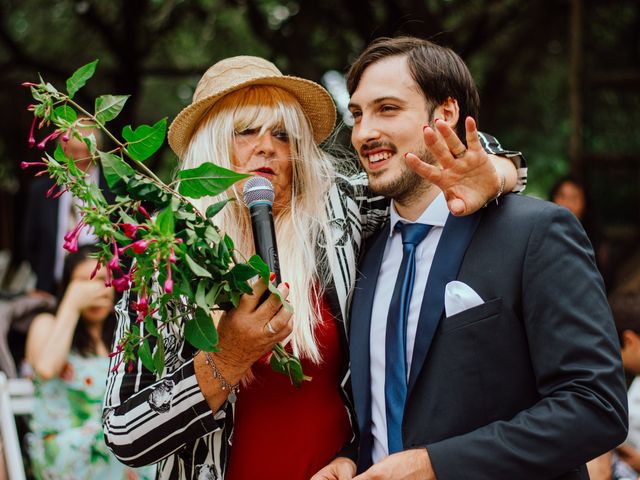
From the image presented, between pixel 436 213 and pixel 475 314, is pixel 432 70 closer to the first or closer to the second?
pixel 436 213

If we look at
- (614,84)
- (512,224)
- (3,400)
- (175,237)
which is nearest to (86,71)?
(175,237)

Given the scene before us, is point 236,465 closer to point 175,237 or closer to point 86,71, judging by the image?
point 175,237

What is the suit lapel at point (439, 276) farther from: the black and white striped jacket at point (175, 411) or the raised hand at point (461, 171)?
the black and white striped jacket at point (175, 411)

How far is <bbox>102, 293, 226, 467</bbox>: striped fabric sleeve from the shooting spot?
7.39 feet

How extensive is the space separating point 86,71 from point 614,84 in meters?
Result: 7.39

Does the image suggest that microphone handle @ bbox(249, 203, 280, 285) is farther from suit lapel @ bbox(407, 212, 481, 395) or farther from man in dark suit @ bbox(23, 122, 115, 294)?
man in dark suit @ bbox(23, 122, 115, 294)

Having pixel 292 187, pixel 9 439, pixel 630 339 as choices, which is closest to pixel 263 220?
pixel 292 187

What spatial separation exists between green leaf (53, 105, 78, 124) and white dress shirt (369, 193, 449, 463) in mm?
1029

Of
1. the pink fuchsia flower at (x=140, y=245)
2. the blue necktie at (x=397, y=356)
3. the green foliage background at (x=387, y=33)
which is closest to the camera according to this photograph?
the pink fuchsia flower at (x=140, y=245)

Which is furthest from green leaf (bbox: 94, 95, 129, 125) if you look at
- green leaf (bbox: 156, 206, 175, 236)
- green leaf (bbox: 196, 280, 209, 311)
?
green leaf (bbox: 196, 280, 209, 311)

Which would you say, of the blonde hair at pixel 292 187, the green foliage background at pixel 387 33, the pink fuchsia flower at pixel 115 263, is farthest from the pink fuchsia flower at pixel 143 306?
the green foliage background at pixel 387 33

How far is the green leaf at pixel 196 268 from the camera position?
175 centimetres

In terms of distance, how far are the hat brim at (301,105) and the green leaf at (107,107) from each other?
2.67 feet

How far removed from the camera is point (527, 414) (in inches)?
77.1
